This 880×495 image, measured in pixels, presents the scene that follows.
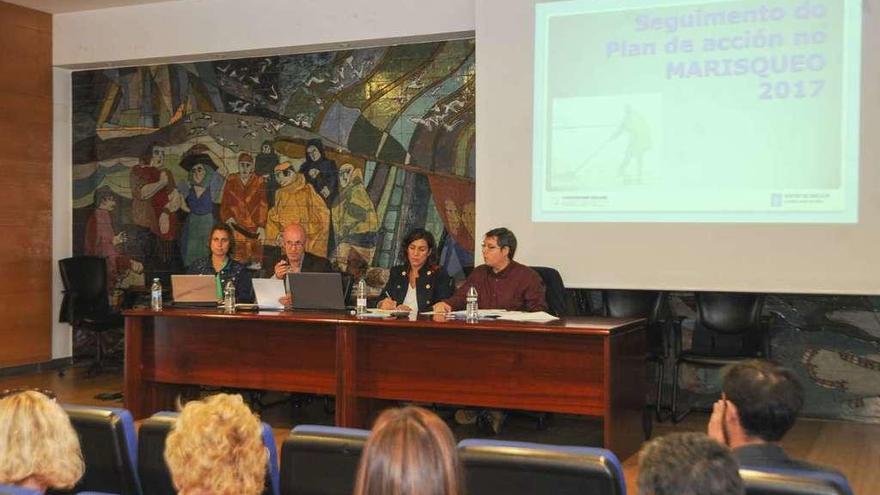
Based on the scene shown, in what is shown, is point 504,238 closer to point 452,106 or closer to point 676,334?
point 676,334

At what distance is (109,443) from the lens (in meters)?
2.71

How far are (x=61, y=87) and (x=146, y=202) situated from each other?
1.39 meters

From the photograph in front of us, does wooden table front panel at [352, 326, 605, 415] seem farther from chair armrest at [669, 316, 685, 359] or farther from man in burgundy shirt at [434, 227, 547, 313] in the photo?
chair armrest at [669, 316, 685, 359]

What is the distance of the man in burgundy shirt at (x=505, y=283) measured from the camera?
17.7 feet

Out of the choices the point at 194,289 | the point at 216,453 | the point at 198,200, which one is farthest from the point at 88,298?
the point at 216,453

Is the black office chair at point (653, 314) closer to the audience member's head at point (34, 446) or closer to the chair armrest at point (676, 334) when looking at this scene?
the chair armrest at point (676, 334)

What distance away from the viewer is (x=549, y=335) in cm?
458

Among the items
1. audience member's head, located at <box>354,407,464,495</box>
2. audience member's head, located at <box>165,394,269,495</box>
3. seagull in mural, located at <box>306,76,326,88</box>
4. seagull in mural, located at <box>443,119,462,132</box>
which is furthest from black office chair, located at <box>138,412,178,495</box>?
seagull in mural, located at <box>306,76,326,88</box>

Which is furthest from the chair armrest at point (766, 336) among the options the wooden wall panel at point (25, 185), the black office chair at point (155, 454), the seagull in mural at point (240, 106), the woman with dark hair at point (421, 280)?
the wooden wall panel at point (25, 185)

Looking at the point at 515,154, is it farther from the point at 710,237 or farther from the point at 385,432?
the point at 385,432

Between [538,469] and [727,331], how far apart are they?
4.15 metres

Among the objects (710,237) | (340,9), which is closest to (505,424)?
(710,237)

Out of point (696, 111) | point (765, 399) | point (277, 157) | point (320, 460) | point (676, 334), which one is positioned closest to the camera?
point (765, 399)

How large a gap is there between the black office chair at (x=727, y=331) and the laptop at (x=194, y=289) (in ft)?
9.92
